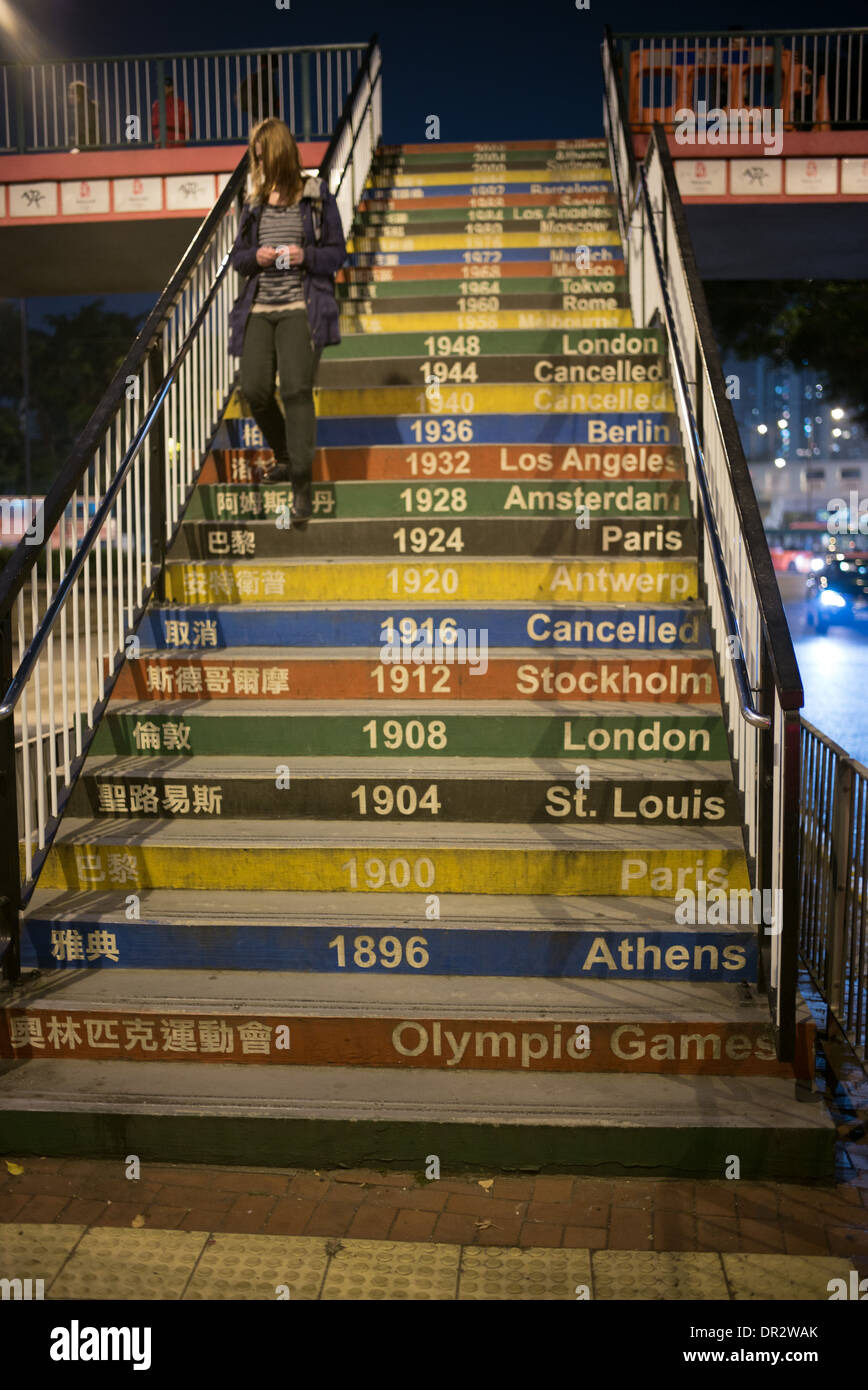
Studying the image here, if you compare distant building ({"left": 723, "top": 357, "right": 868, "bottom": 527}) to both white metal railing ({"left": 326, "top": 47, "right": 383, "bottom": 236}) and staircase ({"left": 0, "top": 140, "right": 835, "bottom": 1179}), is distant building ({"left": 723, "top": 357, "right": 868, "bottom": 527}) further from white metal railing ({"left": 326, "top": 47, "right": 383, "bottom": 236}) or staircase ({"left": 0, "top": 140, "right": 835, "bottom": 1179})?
staircase ({"left": 0, "top": 140, "right": 835, "bottom": 1179})

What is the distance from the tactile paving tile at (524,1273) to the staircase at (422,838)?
1.33 feet

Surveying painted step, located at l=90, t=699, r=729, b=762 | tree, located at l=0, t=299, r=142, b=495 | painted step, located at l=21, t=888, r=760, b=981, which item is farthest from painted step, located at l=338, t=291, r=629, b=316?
tree, located at l=0, t=299, r=142, b=495

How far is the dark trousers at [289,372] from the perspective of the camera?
6.23m

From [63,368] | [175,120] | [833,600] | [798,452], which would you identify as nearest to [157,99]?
[175,120]

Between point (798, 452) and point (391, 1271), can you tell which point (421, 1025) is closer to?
point (391, 1271)

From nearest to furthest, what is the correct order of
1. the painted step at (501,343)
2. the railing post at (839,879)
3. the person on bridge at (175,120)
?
the railing post at (839,879), the painted step at (501,343), the person on bridge at (175,120)

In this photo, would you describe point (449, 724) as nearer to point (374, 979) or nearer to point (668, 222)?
point (374, 979)

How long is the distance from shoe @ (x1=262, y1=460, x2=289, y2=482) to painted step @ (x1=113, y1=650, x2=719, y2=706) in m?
1.50

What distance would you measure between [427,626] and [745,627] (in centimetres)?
152

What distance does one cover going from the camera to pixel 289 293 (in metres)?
6.28

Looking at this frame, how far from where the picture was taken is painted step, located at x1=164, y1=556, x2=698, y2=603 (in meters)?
5.85

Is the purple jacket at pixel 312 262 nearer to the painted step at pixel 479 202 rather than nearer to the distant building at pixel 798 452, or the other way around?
the painted step at pixel 479 202

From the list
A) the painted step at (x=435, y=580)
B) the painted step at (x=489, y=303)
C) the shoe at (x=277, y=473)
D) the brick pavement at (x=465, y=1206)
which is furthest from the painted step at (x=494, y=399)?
the brick pavement at (x=465, y=1206)
